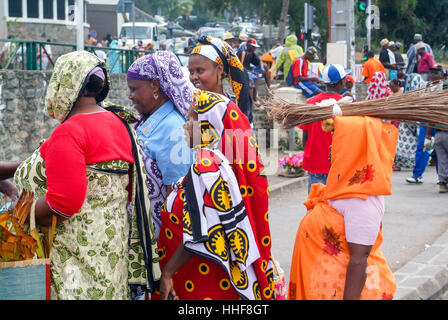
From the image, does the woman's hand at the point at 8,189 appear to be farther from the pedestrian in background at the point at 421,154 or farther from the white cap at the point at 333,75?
the pedestrian in background at the point at 421,154

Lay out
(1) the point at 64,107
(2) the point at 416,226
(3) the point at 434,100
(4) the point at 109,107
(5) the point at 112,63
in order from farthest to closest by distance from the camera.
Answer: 1. (5) the point at 112,63
2. (2) the point at 416,226
3. (3) the point at 434,100
4. (4) the point at 109,107
5. (1) the point at 64,107

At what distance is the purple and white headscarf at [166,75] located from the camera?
4055 mm

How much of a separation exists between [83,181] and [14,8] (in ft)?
112

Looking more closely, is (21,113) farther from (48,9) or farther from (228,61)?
(48,9)

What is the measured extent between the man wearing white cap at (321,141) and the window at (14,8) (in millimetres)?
31058

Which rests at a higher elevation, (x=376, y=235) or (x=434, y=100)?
(x=434, y=100)

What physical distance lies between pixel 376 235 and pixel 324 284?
389 mm

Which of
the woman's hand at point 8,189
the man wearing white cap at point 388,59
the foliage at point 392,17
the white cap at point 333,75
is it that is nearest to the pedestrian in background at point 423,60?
the man wearing white cap at point 388,59

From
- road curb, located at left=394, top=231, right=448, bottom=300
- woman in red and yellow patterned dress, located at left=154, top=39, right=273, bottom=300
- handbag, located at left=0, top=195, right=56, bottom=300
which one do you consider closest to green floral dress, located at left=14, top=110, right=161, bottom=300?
handbag, located at left=0, top=195, right=56, bottom=300

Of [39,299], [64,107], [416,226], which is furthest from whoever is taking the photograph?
[416,226]
